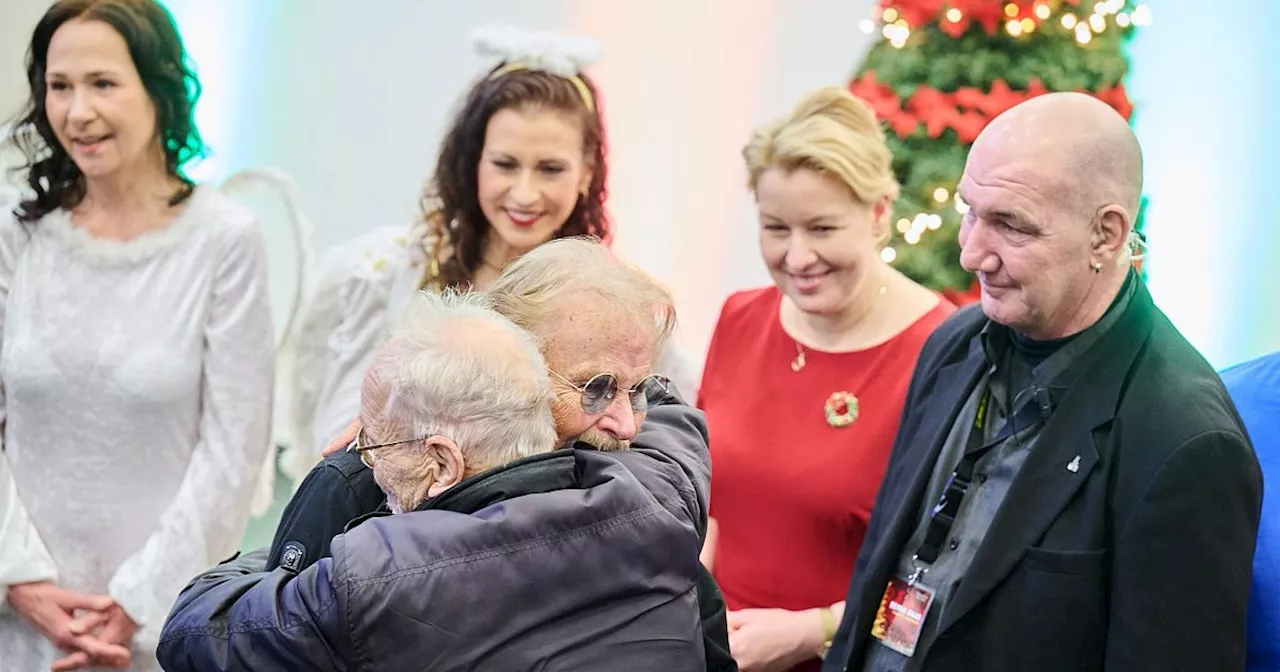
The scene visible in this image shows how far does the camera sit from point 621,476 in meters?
1.44

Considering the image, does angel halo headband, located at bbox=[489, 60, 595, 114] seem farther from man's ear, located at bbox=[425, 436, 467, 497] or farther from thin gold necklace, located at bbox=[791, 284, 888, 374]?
man's ear, located at bbox=[425, 436, 467, 497]

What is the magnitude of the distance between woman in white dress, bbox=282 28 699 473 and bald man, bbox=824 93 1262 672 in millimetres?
956

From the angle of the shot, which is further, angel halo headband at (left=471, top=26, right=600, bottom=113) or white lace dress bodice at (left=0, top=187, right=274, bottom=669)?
angel halo headband at (left=471, top=26, right=600, bottom=113)

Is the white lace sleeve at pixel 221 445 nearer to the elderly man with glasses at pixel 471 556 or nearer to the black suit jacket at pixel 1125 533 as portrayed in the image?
the elderly man with glasses at pixel 471 556

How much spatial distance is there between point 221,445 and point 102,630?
423 mm

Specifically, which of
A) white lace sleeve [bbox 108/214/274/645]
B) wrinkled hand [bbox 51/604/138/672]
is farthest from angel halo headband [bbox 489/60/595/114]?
wrinkled hand [bbox 51/604/138/672]

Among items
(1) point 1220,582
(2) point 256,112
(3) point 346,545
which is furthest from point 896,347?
(2) point 256,112

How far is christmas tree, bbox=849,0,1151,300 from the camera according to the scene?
3.72 metres

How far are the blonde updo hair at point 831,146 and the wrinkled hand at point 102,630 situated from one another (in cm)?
150

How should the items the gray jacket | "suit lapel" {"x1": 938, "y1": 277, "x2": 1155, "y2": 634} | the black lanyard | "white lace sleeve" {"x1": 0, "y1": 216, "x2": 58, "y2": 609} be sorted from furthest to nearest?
"white lace sleeve" {"x1": 0, "y1": 216, "x2": 58, "y2": 609}, the black lanyard, "suit lapel" {"x1": 938, "y1": 277, "x2": 1155, "y2": 634}, the gray jacket

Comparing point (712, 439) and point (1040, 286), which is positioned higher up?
point (1040, 286)

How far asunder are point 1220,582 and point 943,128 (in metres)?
2.22

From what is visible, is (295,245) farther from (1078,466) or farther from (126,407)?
(1078,466)

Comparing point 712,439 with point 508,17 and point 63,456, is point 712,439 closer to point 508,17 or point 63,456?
point 63,456
